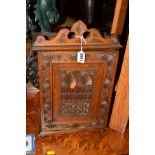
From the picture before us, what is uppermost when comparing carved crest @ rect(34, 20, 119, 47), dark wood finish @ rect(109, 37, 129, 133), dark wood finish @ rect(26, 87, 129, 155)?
carved crest @ rect(34, 20, 119, 47)

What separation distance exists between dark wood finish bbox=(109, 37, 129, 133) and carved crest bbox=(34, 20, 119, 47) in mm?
164

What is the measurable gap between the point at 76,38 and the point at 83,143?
0.58 m

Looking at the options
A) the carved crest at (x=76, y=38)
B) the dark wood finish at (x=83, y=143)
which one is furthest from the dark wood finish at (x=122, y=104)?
the carved crest at (x=76, y=38)

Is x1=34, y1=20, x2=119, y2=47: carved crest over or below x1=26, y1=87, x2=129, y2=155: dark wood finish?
over

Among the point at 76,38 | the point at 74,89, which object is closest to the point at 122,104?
the point at 74,89

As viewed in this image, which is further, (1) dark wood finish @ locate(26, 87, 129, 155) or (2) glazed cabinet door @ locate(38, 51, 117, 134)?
(1) dark wood finish @ locate(26, 87, 129, 155)

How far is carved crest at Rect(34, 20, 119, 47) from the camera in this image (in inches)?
43.1

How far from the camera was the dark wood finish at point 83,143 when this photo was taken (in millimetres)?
1297

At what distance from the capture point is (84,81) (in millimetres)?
1226

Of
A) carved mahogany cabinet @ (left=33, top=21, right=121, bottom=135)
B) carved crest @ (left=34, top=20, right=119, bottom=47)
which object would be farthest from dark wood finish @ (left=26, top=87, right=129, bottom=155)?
carved crest @ (left=34, top=20, right=119, bottom=47)

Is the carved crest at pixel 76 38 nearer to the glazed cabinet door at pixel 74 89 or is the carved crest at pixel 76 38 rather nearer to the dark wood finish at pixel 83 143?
the glazed cabinet door at pixel 74 89

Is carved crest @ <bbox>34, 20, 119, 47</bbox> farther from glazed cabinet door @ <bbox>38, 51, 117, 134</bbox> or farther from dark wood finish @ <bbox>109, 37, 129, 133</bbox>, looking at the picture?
dark wood finish @ <bbox>109, 37, 129, 133</bbox>
